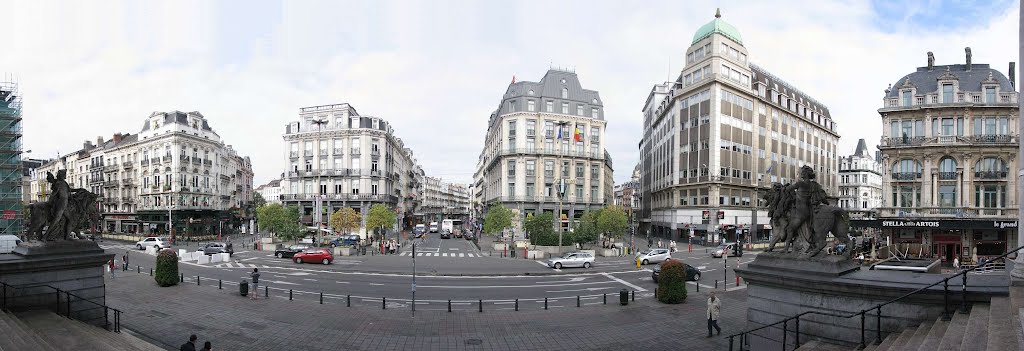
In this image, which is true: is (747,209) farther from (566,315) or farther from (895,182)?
(566,315)

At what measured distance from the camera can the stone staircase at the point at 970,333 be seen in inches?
248

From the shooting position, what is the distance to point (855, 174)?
104625 millimetres

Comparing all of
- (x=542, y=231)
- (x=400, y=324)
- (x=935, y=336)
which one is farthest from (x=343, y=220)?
(x=935, y=336)

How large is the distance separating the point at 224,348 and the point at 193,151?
6927 cm

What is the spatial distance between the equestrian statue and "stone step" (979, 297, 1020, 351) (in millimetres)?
2605

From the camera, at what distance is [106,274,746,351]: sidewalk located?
14273 millimetres

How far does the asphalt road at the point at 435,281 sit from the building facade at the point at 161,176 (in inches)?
1329

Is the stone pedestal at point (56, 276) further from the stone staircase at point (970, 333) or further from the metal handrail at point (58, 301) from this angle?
the stone staircase at point (970, 333)

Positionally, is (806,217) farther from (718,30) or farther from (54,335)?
(718,30)

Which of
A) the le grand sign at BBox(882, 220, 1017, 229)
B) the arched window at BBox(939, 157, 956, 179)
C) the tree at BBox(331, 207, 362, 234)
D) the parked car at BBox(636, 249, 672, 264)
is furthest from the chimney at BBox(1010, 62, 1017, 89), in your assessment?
the tree at BBox(331, 207, 362, 234)

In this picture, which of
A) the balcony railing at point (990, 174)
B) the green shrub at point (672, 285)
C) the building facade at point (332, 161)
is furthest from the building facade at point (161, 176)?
the balcony railing at point (990, 174)

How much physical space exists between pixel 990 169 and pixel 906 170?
217 inches

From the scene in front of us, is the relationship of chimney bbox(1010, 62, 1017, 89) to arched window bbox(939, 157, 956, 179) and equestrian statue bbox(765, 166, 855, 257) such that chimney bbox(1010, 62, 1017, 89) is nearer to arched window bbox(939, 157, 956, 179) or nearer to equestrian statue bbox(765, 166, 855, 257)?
arched window bbox(939, 157, 956, 179)

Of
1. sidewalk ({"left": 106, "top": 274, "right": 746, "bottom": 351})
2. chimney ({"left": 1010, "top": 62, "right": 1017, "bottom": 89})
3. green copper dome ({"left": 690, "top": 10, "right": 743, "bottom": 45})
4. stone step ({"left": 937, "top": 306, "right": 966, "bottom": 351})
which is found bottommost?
sidewalk ({"left": 106, "top": 274, "right": 746, "bottom": 351})
